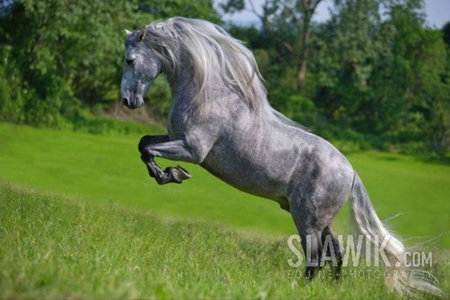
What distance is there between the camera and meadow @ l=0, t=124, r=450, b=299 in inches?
156

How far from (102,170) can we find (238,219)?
3.87 m

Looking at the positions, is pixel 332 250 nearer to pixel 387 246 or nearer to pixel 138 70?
pixel 387 246

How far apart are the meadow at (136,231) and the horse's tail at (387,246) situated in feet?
0.64

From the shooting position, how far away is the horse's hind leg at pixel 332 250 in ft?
20.7

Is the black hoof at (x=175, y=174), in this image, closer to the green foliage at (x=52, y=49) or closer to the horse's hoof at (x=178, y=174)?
the horse's hoof at (x=178, y=174)

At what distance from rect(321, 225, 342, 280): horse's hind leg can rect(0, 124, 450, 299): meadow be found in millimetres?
246

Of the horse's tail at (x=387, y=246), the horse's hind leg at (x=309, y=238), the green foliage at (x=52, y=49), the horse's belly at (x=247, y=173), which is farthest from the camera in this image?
the green foliage at (x=52, y=49)

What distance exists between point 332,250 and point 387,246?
44 cm

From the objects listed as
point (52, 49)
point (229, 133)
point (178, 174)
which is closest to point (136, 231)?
point (178, 174)

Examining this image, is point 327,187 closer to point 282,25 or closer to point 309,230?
point 309,230

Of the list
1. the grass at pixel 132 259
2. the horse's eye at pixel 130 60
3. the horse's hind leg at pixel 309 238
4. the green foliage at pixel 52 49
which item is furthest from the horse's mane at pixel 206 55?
the green foliage at pixel 52 49

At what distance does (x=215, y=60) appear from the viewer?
5.88 metres

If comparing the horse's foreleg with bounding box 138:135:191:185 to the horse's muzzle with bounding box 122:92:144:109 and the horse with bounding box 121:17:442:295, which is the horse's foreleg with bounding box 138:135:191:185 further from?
the horse's muzzle with bounding box 122:92:144:109

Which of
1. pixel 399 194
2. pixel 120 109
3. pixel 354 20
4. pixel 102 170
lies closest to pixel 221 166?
pixel 102 170
